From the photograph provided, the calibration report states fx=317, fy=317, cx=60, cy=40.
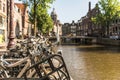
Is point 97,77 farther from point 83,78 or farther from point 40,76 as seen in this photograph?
point 40,76

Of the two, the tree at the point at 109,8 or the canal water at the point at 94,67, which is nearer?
the canal water at the point at 94,67

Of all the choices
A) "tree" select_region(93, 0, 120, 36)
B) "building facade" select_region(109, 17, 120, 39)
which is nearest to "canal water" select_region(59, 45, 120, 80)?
"tree" select_region(93, 0, 120, 36)

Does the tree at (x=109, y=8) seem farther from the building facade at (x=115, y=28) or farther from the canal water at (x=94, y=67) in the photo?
the canal water at (x=94, y=67)

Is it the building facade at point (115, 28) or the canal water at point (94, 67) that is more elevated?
the building facade at point (115, 28)

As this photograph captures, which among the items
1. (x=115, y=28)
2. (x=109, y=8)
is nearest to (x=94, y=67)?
(x=109, y=8)

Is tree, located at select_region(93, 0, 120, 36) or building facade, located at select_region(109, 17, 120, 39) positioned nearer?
tree, located at select_region(93, 0, 120, 36)

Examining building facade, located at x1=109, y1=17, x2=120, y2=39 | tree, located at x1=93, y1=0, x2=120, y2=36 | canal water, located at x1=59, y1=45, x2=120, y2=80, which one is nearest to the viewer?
canal water, located at x1=59, y1=45, x2=120, y2=80

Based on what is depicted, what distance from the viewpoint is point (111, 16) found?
2771 inches

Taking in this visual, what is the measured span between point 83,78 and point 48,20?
5569cm

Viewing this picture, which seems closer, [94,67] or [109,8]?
[94,67]

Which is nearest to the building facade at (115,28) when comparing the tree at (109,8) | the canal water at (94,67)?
the tree at (109,8)

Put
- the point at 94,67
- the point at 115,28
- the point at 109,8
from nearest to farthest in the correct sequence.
A: the point at 94,67 < the point at 109,8 < the point at 115,28

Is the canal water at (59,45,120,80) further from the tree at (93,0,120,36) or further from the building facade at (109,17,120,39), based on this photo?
the building facade at (109,17,120,39)

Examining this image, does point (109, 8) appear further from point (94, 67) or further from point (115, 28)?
point (94, 67)
